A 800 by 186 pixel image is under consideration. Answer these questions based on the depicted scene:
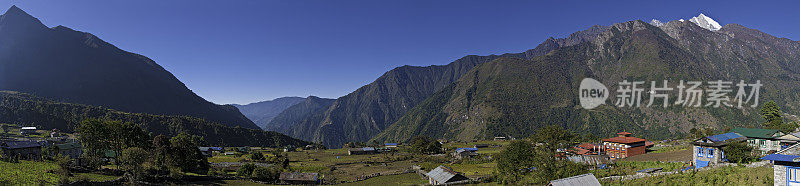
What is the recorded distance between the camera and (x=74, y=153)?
72.2 meters

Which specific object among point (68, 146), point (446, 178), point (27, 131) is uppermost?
point (446, 178)

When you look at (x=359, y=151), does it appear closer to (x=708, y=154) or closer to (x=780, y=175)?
(x=708, y=154)

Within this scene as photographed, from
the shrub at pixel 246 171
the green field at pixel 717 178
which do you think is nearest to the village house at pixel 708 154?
the green field at pixel 717 178

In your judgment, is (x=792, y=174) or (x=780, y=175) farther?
(x=780, y=175)

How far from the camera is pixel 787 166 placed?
25172 mm

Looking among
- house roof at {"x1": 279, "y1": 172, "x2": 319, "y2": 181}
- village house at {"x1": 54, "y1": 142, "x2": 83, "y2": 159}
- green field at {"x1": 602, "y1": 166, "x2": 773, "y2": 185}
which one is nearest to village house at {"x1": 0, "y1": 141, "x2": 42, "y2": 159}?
village house at {"x1": 54, "y1": 142, "x2": 83, "y2": 159}

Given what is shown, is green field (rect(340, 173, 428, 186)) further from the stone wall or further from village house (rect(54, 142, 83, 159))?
village house (rect(54, 142, 83, 159))

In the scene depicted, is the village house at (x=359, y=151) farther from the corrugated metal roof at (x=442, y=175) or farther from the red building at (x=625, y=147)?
the red building at (x=625, y=147)

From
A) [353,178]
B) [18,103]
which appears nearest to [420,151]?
[353,178]

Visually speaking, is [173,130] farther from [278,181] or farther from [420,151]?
[278,181]

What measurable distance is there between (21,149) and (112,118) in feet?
400

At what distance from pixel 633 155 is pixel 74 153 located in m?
119

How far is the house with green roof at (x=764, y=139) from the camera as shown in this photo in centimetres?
5330

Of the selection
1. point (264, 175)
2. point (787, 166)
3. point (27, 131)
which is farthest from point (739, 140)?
point (27, 131)
